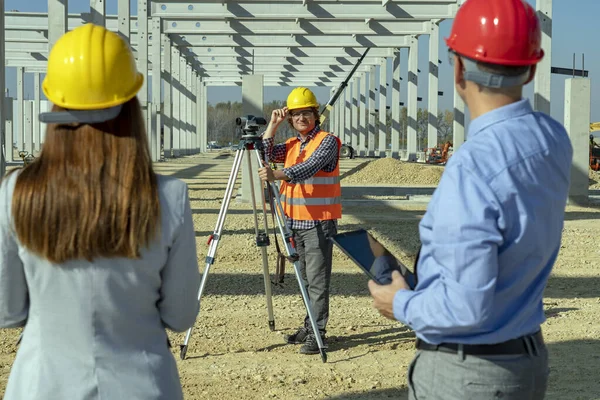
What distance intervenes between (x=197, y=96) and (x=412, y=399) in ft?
158

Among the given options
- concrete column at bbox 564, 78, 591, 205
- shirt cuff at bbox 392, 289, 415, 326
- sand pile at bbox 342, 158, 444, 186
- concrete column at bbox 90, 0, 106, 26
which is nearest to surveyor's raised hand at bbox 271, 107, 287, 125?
shirt cuff at bbox 392, 289, 415, 326

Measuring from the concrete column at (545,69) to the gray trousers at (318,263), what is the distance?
10.3 metres

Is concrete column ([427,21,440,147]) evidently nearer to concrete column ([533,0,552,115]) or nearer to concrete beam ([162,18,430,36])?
concrete beam ([162,18,430,36])

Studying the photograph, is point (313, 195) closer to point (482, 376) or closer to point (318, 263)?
point (318, 263)

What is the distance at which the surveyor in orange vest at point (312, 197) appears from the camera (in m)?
6.04

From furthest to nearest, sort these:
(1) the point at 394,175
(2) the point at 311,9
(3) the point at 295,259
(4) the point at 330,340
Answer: (1) the point at 394,175 → (2) the point at 311,9 → (4) the point at 330,340 → (3) the point at 295,259

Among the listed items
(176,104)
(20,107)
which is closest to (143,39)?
(176,104)

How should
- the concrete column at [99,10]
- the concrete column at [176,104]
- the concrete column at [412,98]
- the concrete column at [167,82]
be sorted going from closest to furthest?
the concrete column at [99,10], the concrete column at [167,82], the concrete column at [412,98], the concrete column at [176,104]

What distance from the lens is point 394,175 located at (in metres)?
23.6

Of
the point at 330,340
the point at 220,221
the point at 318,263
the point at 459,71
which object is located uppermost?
the point at 459,71

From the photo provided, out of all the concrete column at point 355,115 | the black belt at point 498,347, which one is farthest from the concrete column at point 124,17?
the concrete column at point 355,115

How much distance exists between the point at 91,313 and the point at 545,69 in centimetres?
1456

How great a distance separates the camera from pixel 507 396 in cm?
220

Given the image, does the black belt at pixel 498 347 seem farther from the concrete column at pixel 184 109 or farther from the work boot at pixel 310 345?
the concrete column at pixel 184 109
